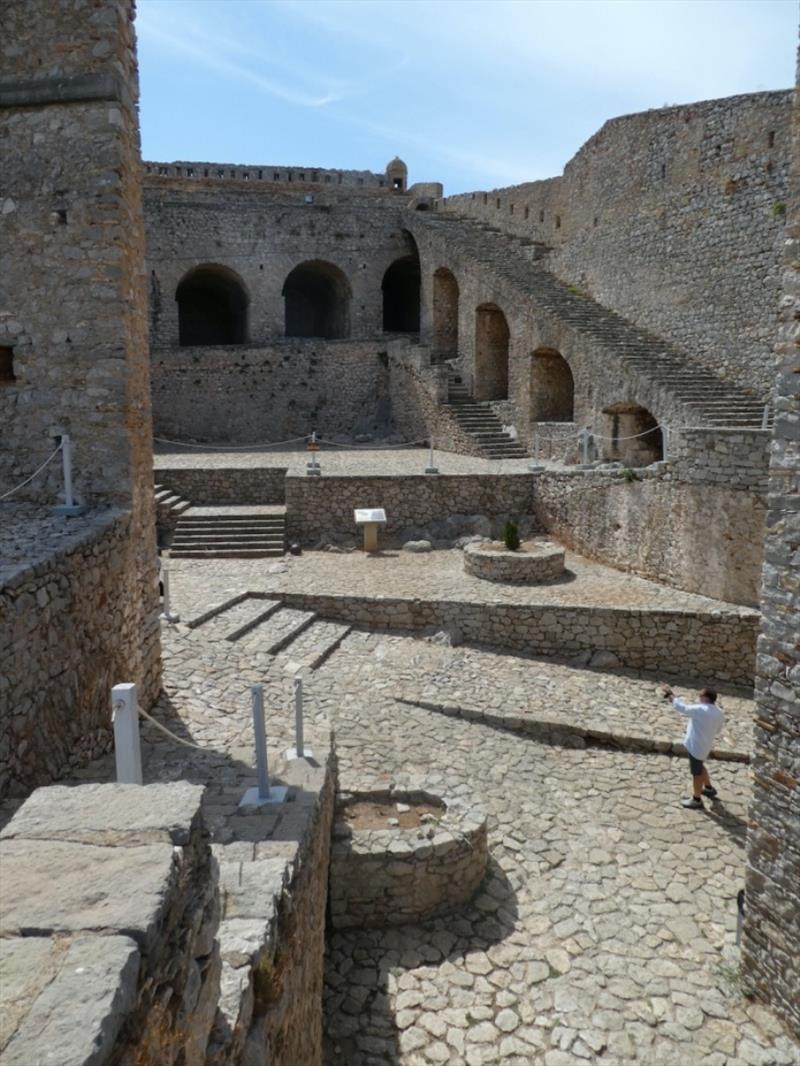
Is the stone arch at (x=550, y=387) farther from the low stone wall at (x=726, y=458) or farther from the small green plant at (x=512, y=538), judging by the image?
the low stone wall at (x=726, y=458)

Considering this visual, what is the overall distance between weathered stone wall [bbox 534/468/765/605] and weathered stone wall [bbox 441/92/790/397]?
4418mm

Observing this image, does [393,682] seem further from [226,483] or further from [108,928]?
[108,928]

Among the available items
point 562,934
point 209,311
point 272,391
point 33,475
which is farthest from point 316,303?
point 562,934

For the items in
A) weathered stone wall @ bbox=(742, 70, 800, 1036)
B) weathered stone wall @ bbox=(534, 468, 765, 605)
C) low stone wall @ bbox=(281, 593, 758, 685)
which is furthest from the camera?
weathered stone wall @ bbox=(534, 468, 765, 605)

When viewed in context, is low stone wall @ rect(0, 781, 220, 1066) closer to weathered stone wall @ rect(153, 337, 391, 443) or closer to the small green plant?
the small green plant

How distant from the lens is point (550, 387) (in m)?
18.6

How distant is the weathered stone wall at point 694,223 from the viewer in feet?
48.4

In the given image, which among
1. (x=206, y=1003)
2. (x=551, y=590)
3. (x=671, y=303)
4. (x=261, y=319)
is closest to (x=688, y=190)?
(x=671, y=303)

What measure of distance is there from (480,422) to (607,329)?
3.76 meters

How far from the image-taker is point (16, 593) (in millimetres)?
4633

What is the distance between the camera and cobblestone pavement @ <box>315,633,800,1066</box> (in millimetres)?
5105

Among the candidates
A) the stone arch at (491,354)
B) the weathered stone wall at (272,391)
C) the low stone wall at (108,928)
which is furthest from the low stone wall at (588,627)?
the weathered stone wall at (272,391)

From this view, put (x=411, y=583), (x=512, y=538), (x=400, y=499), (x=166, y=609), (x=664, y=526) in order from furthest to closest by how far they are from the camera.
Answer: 1. (x=400, y=499)
2. (x=512, y=538)
3. (x=411, y=583)
4. (x=664, y=526)
5. (x=166, y=609)

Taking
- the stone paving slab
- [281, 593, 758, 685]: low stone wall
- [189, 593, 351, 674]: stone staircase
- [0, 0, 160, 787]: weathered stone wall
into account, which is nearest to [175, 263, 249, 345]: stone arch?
[189, 593, 351, 674]: stone staircase
